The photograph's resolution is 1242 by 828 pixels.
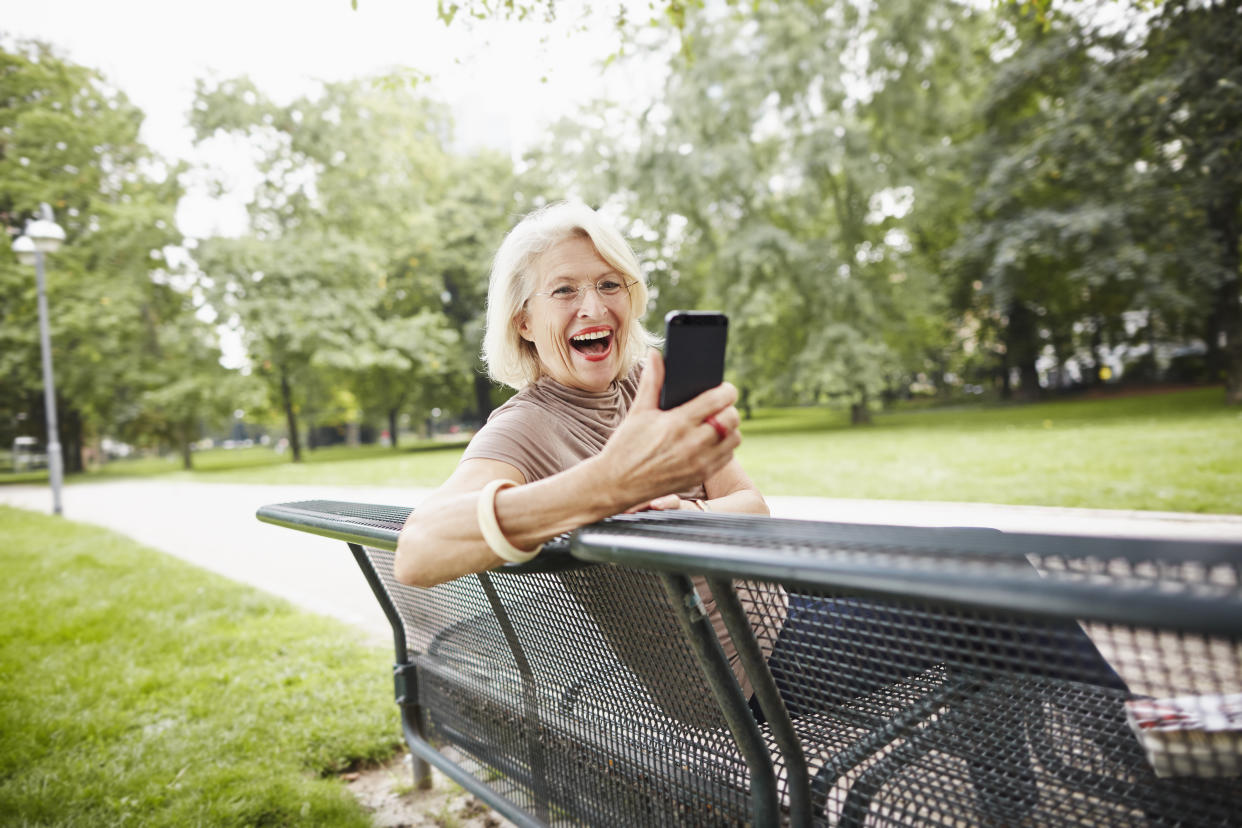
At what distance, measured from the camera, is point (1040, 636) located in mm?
826

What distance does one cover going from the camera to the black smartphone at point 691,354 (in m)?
1.04

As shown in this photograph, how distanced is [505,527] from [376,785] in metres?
2.08

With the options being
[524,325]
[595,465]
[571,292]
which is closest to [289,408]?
[524,325]

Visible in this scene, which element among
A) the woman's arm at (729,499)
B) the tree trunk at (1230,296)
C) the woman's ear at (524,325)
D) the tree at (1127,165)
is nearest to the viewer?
the woman's arm at (729,499)

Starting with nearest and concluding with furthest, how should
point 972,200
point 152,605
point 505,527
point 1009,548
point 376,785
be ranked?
point 1009,548
point 505,527
point 376,785
point 152,605
point 972,200

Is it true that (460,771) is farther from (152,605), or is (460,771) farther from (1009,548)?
(152,605)

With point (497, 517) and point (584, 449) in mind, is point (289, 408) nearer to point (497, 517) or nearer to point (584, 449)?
point (584, 449)

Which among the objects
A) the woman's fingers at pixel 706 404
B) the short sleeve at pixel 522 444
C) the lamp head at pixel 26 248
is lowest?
the short sleeve at pixel 522 444

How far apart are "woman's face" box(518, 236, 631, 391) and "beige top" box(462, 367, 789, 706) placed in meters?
0.06

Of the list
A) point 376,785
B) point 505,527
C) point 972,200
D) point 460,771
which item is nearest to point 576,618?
point 505,527

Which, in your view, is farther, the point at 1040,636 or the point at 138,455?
the point at 138,455

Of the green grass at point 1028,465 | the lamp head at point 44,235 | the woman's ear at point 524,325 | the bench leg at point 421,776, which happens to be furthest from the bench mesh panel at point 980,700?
the lamp head at point 44,235

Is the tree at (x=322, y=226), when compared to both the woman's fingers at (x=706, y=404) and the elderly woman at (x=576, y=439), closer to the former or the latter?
the elderly woman at (x=576, y=439)

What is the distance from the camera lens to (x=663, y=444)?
1.14m
